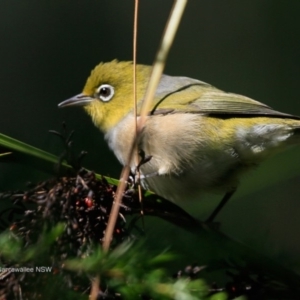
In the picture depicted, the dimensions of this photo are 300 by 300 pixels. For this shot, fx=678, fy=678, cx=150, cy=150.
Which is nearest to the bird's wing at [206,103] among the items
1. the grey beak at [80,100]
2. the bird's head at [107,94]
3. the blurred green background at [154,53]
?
the bird's head at [107,94]

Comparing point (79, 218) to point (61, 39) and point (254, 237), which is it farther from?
point (61, 39)

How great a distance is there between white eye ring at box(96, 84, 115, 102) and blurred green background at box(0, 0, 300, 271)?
577 millimetres

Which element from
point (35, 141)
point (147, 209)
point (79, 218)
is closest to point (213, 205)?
point (35, 141)

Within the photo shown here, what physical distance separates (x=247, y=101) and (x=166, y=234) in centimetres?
186

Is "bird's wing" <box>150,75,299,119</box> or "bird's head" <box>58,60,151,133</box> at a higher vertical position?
"bird's wing" <box>150,75,299,119</box>

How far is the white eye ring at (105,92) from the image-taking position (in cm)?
348

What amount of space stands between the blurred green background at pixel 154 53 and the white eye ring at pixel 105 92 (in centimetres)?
58

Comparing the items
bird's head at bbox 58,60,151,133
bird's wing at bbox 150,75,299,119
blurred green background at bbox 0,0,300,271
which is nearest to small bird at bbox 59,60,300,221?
bird's wing at bbox 150,75,299,119

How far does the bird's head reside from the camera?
135 inches

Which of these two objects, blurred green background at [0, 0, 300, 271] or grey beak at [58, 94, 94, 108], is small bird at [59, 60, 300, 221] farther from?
blurred green background at [0, 0, 300, 271]


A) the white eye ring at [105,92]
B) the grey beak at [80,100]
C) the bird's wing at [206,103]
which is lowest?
the grey beak at [80,100]

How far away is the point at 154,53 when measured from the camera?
5.13m

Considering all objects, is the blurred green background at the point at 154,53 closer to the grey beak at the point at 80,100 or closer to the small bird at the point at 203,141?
the grey beak at the point at 80,100

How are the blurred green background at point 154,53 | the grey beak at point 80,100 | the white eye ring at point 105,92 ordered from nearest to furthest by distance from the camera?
the grey beak at point 80,100, the white eye ring at point 105,92, the blurred green background at point 154,53
